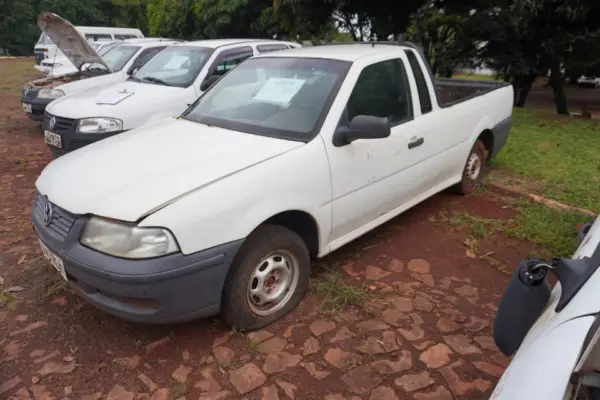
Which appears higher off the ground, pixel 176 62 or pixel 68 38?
pixel 68 38

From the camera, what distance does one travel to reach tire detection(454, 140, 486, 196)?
16.5 ft

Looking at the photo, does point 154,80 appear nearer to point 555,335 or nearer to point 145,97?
point 145,97

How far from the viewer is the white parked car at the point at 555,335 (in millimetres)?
1380

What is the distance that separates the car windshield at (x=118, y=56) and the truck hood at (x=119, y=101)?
9.28 feet

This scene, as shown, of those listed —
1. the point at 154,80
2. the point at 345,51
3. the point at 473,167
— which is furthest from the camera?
the point at 154,80

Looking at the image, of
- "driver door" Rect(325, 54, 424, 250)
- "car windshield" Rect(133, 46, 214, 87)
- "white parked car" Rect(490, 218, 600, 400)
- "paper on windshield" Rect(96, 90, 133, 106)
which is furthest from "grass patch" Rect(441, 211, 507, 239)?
"paper on windshield" Rect(96, 90, 133, 106)

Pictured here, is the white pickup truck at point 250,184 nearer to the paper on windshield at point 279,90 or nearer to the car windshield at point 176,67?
the paper on windshield at point 279,90

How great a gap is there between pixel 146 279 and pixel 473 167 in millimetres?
3911

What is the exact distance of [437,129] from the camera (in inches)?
164

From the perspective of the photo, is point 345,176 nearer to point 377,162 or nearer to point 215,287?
point 377,162

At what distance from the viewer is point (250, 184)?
2717 millimetres

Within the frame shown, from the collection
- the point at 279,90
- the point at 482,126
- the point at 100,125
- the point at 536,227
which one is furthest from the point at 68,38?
the point at 536,227

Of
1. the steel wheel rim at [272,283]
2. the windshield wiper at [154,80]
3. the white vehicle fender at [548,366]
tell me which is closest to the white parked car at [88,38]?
the windshield wiper at [154,80]

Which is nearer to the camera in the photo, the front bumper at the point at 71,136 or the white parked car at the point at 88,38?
the front bumper at the point at 71,136
